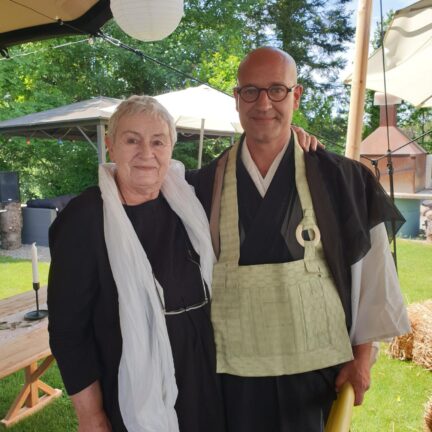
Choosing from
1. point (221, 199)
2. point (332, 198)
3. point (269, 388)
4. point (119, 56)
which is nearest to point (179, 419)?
point (269, 388)

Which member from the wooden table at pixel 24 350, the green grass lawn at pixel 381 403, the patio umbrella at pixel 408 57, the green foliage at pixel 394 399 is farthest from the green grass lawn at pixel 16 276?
the patio umbrella at pixel 408 57

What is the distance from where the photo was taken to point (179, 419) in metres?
1.46

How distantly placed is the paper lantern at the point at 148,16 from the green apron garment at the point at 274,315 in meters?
2.00

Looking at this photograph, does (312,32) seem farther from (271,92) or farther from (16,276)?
(271,92)

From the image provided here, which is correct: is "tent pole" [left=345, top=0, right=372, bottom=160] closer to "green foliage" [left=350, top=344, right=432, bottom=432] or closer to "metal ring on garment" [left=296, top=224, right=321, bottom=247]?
"metal ring on garment" [left=296, top=224, right=321, bottom=247]

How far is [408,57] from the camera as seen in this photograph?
342 centimetres

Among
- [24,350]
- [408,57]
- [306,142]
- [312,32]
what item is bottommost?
[24,350]

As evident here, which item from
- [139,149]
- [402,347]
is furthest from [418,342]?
[139,149]

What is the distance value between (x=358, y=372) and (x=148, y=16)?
2.49 meters

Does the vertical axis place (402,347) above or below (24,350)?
below

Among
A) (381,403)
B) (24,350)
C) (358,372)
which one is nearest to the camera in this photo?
(358,372)

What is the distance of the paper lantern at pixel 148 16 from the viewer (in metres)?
2.92

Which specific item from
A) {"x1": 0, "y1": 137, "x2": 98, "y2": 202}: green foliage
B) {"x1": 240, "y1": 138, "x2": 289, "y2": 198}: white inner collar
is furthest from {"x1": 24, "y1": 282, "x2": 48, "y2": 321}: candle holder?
{"x1": 0, "y1": 137, "x2": 98, "y2": 202}: green foliage

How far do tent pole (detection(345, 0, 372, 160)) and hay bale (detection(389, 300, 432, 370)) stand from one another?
1.81 m
